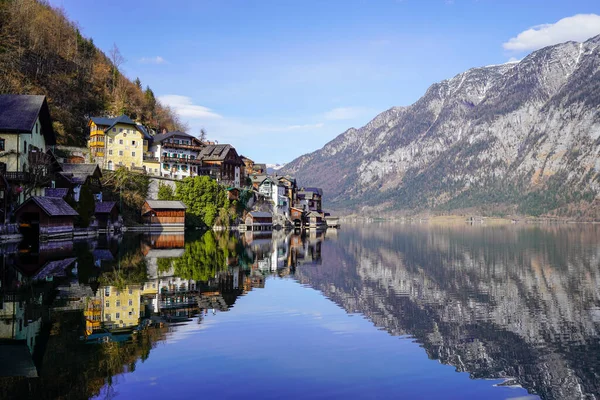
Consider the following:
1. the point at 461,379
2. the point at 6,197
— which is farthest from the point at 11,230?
the point at 461,379

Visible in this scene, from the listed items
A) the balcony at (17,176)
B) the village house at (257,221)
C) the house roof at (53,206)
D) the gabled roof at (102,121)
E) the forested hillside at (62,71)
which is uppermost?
the forested hillside at (62,71)

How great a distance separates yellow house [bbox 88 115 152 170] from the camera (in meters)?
88.6

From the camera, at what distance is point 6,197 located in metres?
47.4

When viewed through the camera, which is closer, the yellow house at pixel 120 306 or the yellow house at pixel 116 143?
the yellow house at pixel 120 306

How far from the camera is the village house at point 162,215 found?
82.2m

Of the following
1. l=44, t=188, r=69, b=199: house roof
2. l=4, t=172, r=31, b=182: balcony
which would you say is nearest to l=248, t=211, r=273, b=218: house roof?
l=44, t=188, r=69, b=199: house roof

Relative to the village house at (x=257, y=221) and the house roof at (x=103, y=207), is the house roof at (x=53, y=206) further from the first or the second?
the village house at (x=257, y=221)

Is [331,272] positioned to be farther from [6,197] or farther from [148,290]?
[6,197]

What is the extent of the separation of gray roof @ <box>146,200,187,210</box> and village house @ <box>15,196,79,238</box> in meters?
27.9

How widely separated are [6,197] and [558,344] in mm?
46358

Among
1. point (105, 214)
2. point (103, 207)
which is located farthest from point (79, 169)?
point (105, 214)

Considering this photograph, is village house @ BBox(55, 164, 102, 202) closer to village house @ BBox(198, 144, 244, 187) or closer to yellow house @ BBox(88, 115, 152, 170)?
yellow house @ BBox(88, 115, 152, 170)

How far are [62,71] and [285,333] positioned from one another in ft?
306

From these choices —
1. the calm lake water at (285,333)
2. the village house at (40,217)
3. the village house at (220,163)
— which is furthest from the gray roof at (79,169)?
the village house at (220,163)
